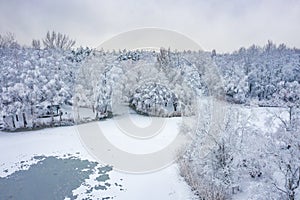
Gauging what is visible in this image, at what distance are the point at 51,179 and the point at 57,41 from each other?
40.5 m

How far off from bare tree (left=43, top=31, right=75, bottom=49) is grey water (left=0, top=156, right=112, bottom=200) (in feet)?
118

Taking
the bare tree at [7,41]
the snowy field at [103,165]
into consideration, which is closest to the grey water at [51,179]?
the snowy field at [103,165]

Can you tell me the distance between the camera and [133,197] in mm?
12867

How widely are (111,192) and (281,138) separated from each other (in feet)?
31.8

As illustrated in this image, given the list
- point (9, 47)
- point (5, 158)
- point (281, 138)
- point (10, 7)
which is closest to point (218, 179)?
point (281, 138)

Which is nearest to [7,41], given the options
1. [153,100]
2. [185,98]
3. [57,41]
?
[57,41]

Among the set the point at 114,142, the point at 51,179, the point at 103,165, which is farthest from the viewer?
the point at 114,142

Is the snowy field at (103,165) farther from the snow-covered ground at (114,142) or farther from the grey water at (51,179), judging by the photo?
the grey water at (51,179)

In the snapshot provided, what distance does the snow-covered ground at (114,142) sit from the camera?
525 inches

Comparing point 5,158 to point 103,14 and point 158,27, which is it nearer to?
point 103,14

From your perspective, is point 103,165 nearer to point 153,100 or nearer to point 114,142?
point 114,142

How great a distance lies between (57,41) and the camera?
48.8 metres

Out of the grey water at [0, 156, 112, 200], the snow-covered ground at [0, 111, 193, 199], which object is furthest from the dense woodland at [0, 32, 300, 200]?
the grey water at [0, 156, 112, 200]

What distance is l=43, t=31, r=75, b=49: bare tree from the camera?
4797 cm
